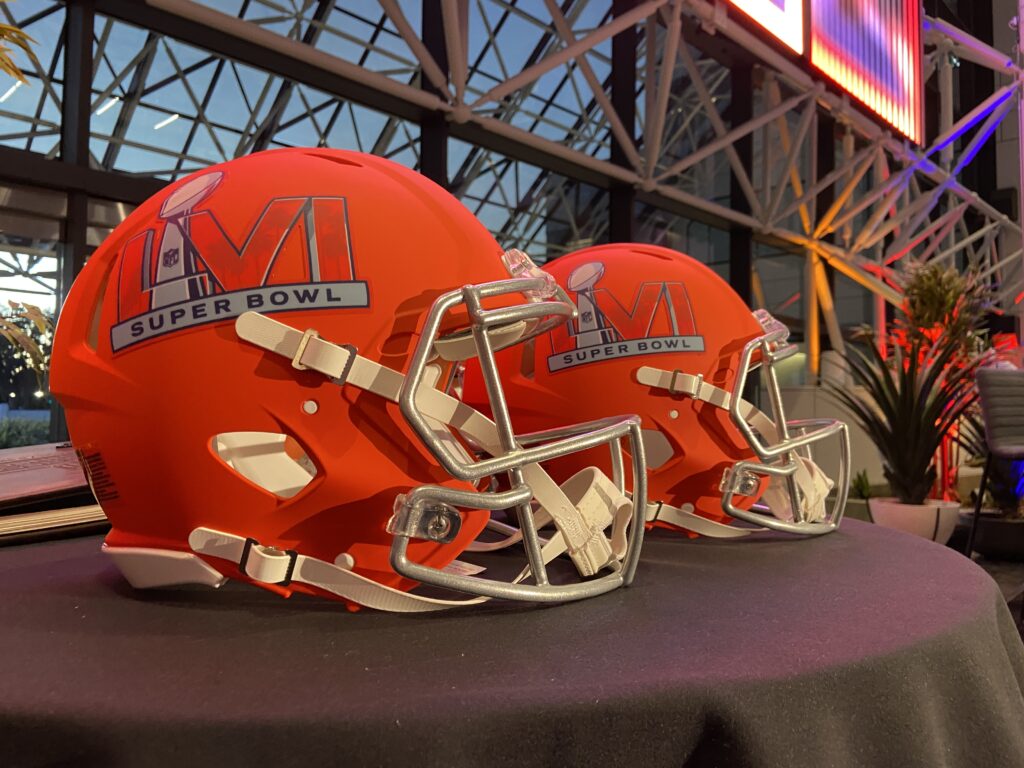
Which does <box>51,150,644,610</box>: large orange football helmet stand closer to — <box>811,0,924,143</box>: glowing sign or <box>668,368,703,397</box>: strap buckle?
<box>668,368,703,397</box>: strap buckle

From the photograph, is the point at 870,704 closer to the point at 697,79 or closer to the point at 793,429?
the point at 793,429

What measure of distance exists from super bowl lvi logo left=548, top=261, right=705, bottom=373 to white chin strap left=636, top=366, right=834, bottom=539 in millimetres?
46

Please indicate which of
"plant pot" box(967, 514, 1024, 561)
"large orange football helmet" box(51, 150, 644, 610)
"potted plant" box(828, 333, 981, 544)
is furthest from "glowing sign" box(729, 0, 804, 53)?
"large orange football helmet" box(51, 150, 644, 610)

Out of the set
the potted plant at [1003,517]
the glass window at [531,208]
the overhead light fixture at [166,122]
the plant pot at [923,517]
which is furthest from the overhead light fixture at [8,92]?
the potted plant at [1003,517]

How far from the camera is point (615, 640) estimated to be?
0.59 m

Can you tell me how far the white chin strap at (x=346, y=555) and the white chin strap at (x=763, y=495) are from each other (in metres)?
0.29

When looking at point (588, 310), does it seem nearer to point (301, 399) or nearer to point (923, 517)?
point (301, 399)

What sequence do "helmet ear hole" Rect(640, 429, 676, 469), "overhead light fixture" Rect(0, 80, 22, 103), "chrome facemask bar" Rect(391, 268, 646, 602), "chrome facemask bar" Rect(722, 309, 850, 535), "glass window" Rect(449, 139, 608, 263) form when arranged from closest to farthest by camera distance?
"chrome facemask bar" Rect(391, 268, 646, 602) < "chrome facemask bar" Rect(722, 309, 850, 535) < "helmet ear hole" Rect(640, 429, 676, 469) < "overhead light fixture" Rect(0, 80, 22, 103) < "glass window" Rect(449, 139, 608, 263)

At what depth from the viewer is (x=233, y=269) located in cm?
71

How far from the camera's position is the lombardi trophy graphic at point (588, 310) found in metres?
1.05

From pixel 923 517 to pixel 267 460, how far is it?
321 cm

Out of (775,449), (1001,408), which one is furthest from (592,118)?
(775,449)

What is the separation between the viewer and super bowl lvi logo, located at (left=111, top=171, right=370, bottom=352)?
0.71m

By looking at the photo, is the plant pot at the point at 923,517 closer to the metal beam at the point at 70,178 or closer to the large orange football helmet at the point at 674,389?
the large orange football helmet at the point at 674,389
